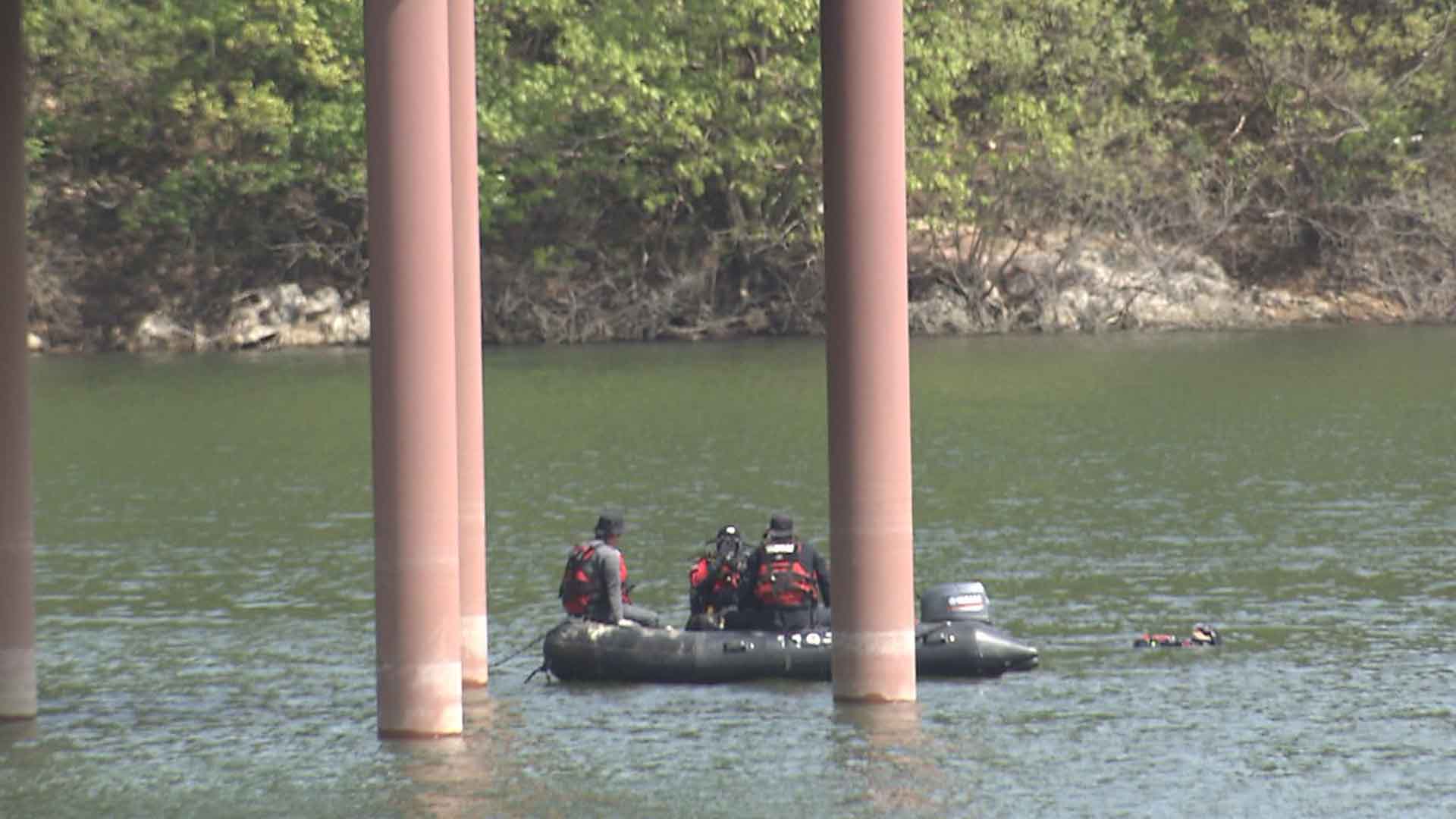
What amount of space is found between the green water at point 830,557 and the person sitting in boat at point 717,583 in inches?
45.9

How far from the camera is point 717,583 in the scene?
76.7 feet

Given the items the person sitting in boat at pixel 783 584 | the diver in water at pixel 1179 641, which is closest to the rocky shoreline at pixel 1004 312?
the diver in water at pixel 1179 641

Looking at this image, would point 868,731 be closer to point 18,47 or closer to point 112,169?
point 18,47

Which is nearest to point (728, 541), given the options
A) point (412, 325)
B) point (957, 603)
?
point (957, 603)

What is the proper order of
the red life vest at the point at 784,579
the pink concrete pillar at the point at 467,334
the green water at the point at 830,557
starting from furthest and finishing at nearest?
1. the red life vest at the point at 784,579
2. the pink concrete pillar at the point at 467,334
3. the green water at the point at 830,557

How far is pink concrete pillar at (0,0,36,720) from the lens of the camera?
1814 centimetres

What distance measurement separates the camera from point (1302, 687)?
22422 mm

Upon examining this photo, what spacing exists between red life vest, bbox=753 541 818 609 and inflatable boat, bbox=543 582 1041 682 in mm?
276

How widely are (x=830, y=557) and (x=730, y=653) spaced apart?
4.51m

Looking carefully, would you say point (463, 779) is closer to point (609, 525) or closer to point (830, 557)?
point (830, 557)

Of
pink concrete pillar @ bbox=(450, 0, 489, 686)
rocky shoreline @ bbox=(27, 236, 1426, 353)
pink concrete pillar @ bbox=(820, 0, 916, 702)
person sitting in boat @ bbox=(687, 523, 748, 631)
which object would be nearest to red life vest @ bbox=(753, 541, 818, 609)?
person sitting in boat @ bbox=(687, 523, 748, 631)

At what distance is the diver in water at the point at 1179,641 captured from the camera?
24.6 metres

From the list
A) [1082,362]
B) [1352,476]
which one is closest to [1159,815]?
[1352,476]

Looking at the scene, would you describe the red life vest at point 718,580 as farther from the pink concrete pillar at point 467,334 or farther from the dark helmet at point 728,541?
the pink concrete pillar at point 467,334
